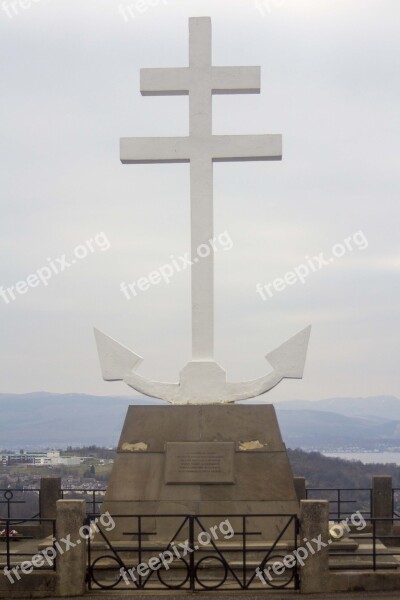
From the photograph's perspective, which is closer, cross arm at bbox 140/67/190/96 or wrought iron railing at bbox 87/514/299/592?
wrought iron railing at bbox 87/514/299/592

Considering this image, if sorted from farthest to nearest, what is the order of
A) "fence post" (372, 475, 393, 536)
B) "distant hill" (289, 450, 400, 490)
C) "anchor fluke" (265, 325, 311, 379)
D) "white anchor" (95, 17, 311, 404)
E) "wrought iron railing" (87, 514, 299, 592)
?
"distant hill" (289, 450, 400, 490)
"fence post" (372, 475, 393, 536)
"white anchor" (95, 17, 311, 404)
"anchor fluke" (265, 325, 311, 379)
"wrought iron railing" (87, 514, 299, 592)

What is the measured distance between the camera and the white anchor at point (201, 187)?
13.2 metres

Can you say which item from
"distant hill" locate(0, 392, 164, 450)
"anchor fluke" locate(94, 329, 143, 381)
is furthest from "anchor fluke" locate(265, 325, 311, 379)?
"distant hill" locate(0, 392, 164, 450)

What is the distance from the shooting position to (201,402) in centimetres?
1334

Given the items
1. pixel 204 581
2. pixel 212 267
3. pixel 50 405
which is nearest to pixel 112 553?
pixel 204 581

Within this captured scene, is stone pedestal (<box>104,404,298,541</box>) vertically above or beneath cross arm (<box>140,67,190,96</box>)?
beneath

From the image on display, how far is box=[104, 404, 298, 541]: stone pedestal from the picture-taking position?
12.6m

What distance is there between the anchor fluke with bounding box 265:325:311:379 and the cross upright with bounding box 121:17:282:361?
1.15 metres

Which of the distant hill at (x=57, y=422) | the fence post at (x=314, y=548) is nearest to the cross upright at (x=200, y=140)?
the fence post at (x=314, y=548)

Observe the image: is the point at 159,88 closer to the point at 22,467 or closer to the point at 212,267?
the point at 212,267

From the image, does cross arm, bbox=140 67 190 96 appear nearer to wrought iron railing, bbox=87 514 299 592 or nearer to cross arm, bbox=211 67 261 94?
cross arm, bbox=211 67 261 94

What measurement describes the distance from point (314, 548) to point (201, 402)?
9.42ft

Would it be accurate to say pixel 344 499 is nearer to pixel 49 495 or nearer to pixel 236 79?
pixel 49 495

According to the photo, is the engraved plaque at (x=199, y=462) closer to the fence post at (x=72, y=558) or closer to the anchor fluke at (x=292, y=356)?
the anchor fluke at (x=292, y=356)
